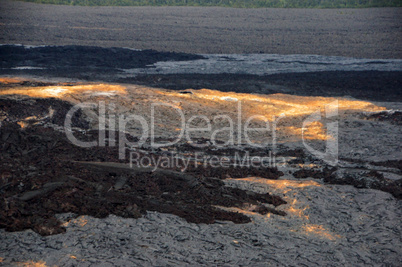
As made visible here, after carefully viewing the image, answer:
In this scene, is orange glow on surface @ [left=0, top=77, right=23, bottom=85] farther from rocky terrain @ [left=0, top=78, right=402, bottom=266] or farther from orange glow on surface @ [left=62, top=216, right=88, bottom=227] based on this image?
orange glow on surface @ [left=62, top=216, right=88, bottom=227]

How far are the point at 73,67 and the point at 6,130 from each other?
11235mm

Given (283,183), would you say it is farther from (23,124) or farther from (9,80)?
(9,80)

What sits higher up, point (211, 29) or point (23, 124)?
point (211, 29)

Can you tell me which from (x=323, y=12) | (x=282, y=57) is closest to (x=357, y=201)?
(x=282, y=57)

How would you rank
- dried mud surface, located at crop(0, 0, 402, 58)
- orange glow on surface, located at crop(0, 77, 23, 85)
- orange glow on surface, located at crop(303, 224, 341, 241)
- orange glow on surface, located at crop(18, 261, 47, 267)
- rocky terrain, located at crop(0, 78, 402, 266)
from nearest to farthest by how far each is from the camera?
orange glow on surface, located at crop(18, 261, 47, 267), rocky terrain, located at crop(0, 78, 402, 266), orange glow on surface, located at crop(303, 224, 341, 241), orange glow on surface, located at crop(0, 77, 23, 85), dried mud surface, located at crop(0, 0, 402, 58)

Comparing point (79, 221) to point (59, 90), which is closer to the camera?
point (79, 221)

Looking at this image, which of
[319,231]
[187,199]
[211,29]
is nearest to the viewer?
[319,231]

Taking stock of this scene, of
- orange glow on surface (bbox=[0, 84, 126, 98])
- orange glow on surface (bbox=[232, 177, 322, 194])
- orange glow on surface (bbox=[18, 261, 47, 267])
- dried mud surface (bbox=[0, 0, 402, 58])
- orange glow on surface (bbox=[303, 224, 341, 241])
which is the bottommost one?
orange glow on surface (bbox=[303, 224, 341, 241])

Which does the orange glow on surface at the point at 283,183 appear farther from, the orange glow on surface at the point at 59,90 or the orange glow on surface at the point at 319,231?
the orange glow on surface at the point at 59,90

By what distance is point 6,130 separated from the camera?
9.75m

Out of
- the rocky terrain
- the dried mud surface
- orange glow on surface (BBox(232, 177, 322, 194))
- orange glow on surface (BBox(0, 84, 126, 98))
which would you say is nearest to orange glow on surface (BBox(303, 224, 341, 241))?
the rocky terrain

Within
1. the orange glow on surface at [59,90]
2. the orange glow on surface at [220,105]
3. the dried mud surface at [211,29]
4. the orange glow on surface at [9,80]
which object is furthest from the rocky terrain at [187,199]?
the dried mud surface at [211,29]

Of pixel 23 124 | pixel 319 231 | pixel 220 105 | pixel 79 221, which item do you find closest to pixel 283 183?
pixel 319 231

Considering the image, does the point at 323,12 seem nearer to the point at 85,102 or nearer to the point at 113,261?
the point at 85,102
